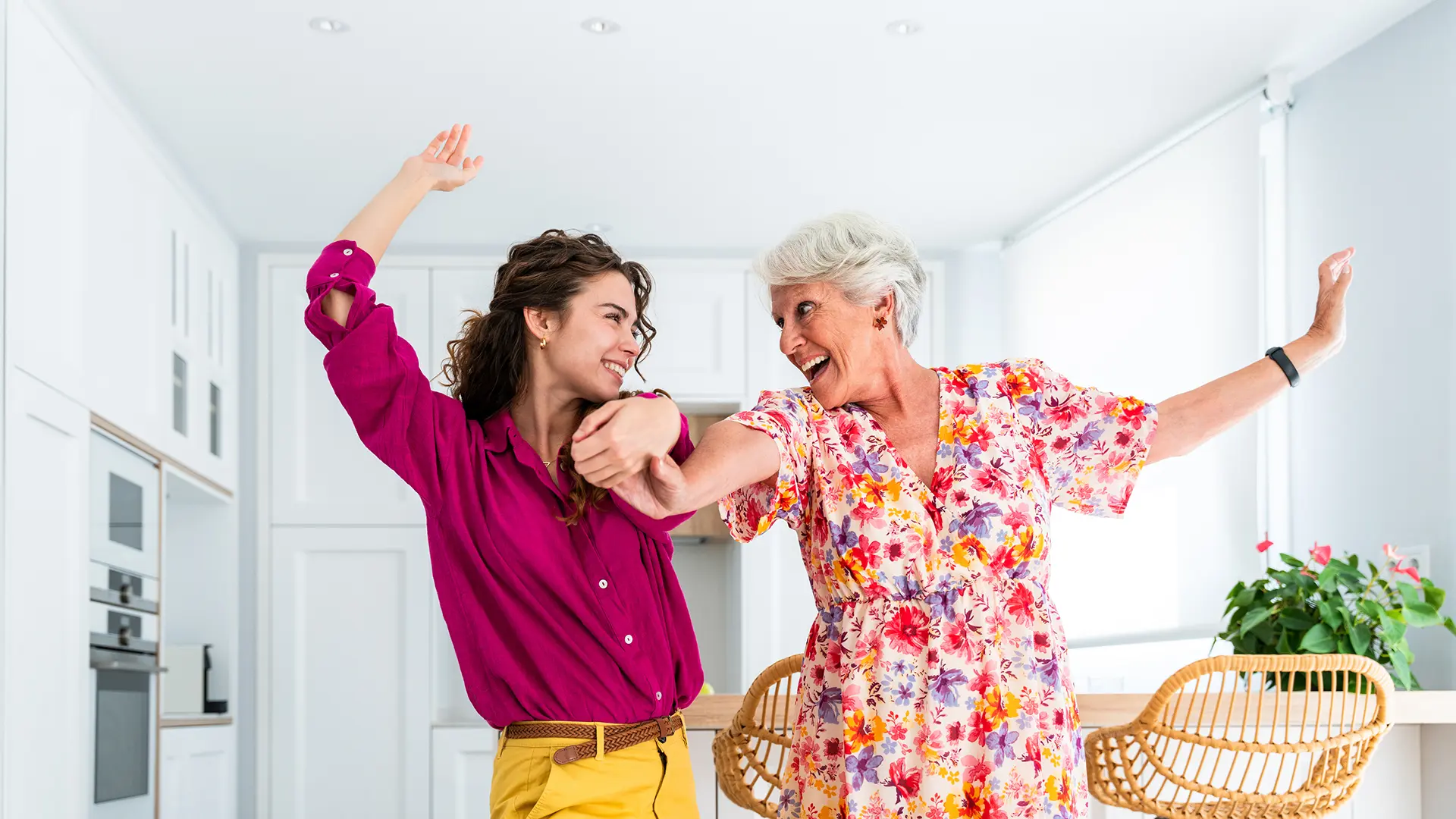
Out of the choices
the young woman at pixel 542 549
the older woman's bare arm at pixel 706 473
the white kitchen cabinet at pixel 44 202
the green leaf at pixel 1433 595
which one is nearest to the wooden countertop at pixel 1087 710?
the young woman at pixel 542 549

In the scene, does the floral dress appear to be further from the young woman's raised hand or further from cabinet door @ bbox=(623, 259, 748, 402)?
cabinet door @ bbox=(623, 259, 748, 402)

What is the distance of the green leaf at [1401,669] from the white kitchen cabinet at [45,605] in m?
2.76

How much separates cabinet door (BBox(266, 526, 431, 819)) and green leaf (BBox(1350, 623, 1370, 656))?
310 cm

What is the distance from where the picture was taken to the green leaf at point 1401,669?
273 centimetres

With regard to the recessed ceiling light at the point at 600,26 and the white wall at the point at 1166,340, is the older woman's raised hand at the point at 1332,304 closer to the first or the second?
the white wall at the point at 1166,340

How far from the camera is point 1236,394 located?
5.32 feet

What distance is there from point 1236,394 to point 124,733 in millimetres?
3004

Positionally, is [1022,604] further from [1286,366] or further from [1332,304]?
[1332,304]

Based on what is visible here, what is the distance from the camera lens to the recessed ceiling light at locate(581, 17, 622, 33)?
3.22m

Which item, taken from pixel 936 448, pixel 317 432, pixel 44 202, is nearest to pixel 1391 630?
pixel 936 448

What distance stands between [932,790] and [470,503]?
2.04ft

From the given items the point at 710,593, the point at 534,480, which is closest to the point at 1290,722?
the point at 534,480

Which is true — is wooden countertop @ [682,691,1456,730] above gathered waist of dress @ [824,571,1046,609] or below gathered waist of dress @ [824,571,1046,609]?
below

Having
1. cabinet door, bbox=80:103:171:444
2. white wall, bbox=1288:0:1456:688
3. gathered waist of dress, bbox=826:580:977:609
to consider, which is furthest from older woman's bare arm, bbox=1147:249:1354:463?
cabinet door, bbox=80:103:171:444
